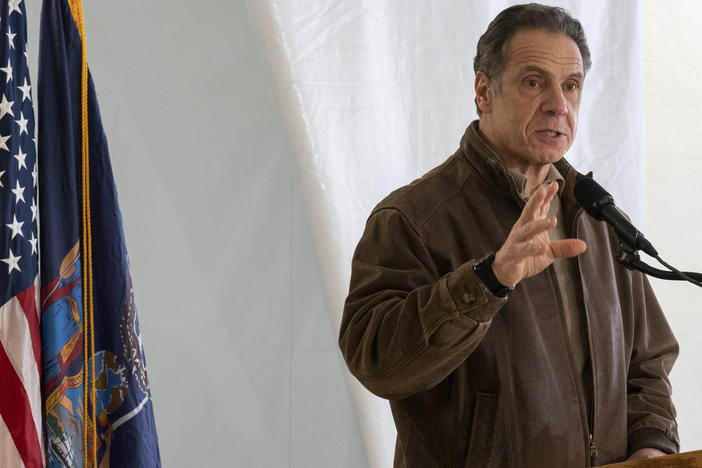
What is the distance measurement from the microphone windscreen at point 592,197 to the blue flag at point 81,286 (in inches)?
40.0

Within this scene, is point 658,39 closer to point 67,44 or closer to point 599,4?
point 599,4

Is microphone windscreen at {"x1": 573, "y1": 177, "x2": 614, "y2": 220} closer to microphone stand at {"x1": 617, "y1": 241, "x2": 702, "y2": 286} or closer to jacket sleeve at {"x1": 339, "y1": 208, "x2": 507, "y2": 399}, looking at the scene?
microphone stand at {"x1": 617, "y1": 241, "x2": 702, "y2": 286}

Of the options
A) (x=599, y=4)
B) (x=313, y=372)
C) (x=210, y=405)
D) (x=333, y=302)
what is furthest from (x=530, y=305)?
(x=599, y=4)

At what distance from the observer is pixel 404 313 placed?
1.60m

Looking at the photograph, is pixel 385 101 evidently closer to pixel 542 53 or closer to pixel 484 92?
pixel 484 92

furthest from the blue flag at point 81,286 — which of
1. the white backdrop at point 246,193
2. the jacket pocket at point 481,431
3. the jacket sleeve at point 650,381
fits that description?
the jacket sleeve at point 650,381

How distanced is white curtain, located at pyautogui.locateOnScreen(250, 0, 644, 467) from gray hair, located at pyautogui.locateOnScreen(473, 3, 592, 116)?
54 cm

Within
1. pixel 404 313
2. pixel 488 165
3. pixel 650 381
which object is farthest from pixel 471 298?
pixel 650 381

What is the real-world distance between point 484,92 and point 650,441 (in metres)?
0.83

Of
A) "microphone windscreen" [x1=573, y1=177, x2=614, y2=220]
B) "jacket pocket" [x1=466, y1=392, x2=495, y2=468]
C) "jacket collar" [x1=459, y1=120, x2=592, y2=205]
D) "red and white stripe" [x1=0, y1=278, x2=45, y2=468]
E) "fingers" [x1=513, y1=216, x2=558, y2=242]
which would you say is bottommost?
"jacket pocket" [x1=466, y1=392, x2=495, y2=468]

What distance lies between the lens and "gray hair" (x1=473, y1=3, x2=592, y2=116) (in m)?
1.94

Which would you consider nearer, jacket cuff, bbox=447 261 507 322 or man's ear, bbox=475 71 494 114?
jacket cuff, bbox=447 261 507 322

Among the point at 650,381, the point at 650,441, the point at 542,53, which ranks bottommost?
the point at 650,441

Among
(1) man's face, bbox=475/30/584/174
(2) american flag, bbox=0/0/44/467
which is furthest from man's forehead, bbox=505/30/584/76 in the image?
(2) american flag, bbox=0/0/44/467
